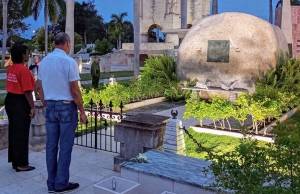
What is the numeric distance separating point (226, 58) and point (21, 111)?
942 cm

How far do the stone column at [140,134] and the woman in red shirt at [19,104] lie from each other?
145 centimetres

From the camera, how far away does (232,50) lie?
14289 millimetres

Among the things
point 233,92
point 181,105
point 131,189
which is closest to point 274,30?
point 233,92

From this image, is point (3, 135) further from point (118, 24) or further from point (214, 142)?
point (118, 24)

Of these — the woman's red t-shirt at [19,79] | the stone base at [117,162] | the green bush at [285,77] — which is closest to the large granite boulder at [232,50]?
the green bush at [285,77]

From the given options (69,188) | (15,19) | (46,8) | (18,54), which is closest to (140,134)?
(69,188)

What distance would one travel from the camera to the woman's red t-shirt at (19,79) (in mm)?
6164

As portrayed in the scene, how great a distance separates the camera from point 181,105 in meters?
14.5

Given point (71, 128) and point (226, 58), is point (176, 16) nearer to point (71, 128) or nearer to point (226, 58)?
point (226, 58)

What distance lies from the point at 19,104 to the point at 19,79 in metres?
0.41

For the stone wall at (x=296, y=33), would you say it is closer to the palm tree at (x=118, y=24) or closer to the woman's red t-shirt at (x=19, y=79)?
the woman's red t-shirt at (x=19, y=79)

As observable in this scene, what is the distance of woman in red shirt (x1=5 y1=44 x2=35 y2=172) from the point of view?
20.3 feet

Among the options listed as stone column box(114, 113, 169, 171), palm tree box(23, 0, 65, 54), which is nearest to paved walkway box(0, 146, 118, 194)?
stone column box(114, 113, 169, 171)

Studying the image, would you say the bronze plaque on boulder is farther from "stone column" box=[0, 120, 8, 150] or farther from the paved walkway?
"stone column" box=[0, 120, 8, 150]
